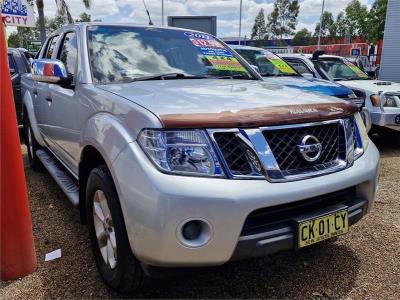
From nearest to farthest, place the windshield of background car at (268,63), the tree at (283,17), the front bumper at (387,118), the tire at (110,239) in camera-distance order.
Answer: the tire at (110,239)
the front bumper at (387,118)
the windshield of background car at (268,63)
the tree at (283,17)

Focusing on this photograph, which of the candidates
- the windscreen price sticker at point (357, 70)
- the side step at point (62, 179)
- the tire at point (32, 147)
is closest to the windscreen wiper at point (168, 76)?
the side step at point (62, 179)

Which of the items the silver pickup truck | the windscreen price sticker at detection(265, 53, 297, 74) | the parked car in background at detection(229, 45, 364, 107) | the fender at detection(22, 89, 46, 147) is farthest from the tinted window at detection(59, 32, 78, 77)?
the windscreen price sticker at detection(265, 53, 297, 74)

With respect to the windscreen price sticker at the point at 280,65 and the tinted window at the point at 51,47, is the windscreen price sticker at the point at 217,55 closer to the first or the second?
the tinted window at the point at 51,47

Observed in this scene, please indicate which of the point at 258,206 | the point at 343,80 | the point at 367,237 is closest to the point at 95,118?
the point at 258,206

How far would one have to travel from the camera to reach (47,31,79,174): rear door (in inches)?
121

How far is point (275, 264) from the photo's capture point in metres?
2.88

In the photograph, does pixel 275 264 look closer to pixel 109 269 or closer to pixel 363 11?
pixel 109 269

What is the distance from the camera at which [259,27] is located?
6762 centimetres

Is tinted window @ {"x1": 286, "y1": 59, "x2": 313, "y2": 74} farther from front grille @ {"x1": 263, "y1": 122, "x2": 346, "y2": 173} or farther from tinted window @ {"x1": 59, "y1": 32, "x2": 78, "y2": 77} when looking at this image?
front grille @ {"x1": 263, "y1": 122, "x2": 346, "y2": 173}

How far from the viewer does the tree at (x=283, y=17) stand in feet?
196

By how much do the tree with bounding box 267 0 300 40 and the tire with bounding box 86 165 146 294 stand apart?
6223 cm

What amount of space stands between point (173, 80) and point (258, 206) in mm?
1414

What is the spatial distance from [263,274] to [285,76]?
4.87 m

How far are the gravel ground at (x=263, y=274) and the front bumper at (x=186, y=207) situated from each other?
1.27 ft
